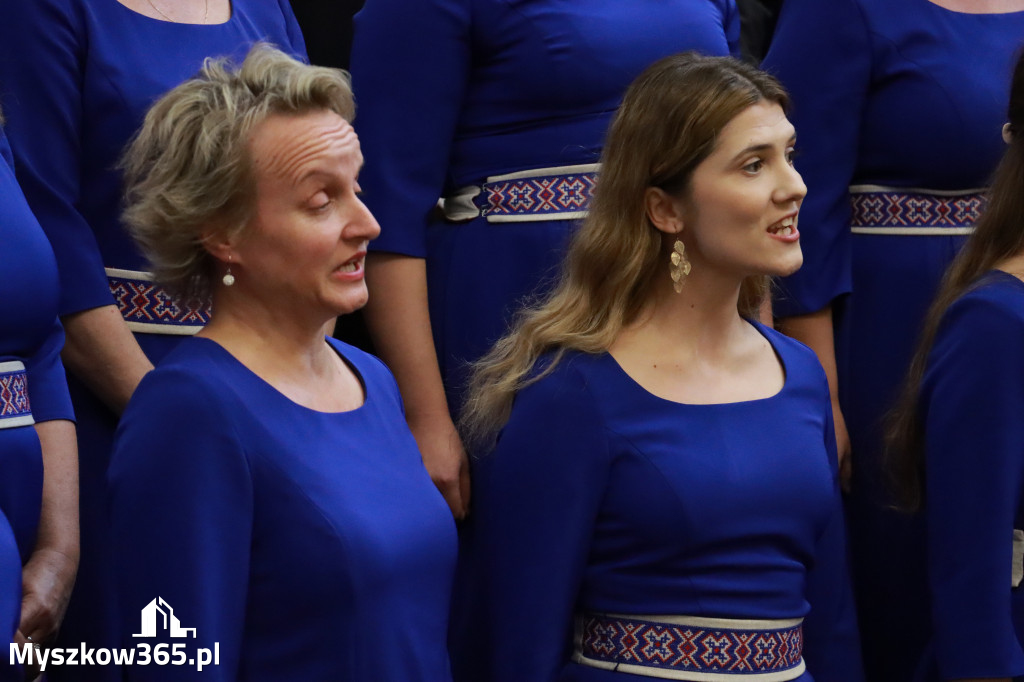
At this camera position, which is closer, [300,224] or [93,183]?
[300,224]

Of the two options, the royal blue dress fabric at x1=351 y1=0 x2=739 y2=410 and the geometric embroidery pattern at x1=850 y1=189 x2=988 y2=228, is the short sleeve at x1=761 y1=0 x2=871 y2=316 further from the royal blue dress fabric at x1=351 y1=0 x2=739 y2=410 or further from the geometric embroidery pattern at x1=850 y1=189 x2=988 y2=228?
the royal blue dress fabric at x1=351 y1=0 x2=739 y2=410

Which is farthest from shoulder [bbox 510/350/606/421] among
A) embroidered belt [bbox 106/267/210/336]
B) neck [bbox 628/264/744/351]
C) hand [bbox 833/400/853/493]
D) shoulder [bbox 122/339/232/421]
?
hand [bbox 833/400/853/493]

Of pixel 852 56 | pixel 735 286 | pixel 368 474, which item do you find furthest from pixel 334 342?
pixel 852 56

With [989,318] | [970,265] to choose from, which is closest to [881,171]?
[970,265]

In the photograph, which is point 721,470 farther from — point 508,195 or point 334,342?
point 508,195

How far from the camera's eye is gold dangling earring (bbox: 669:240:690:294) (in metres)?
2.81

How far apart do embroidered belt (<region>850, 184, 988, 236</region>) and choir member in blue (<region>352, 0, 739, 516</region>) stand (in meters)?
0.60

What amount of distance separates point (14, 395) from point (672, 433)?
1.10m

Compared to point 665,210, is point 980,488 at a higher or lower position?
lower

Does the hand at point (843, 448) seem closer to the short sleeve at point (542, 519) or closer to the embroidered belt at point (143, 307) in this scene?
the short sleeve at point (542, 519)

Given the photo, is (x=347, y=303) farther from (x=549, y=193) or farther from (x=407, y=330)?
(x=549, y=193)

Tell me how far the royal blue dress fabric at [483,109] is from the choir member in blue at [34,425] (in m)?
0.74

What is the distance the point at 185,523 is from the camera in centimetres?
218

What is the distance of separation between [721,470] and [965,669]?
2.03ft
